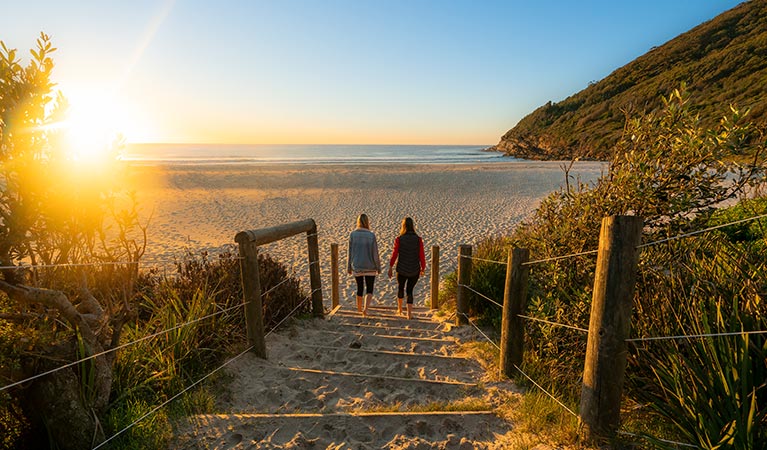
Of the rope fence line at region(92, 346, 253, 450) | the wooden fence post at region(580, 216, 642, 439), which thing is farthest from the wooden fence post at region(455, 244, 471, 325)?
the wooden fence post at region(580, 216, 642, 439)

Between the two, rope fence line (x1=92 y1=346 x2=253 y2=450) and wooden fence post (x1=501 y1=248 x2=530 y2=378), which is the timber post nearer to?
rope fence line (x1=92 y1=346 x2=253 y2=450)

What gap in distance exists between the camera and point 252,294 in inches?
170

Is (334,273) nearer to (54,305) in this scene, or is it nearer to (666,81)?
(54,305)

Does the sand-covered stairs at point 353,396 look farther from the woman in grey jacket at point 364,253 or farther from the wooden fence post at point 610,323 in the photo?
the woman in grey jacket at point 364,253

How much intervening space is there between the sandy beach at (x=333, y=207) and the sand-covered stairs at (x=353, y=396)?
10.5 feet

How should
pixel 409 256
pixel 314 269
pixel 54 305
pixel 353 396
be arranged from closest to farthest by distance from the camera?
pixel 54 305 → pixel 353 396 → pixel 314 269 → pixel 409 256

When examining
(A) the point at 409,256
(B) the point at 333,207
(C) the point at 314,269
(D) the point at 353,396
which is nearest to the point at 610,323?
(D) the point at 353,396

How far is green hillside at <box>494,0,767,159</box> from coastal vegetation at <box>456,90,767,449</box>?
149ft

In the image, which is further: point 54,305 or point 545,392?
point 545,392

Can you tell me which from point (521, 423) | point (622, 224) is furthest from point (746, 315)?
point (521, 423)

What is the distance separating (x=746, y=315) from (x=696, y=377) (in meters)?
0.56

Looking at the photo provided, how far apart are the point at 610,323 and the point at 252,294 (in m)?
3.47

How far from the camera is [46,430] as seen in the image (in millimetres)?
2486

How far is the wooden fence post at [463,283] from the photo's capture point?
5.94m
